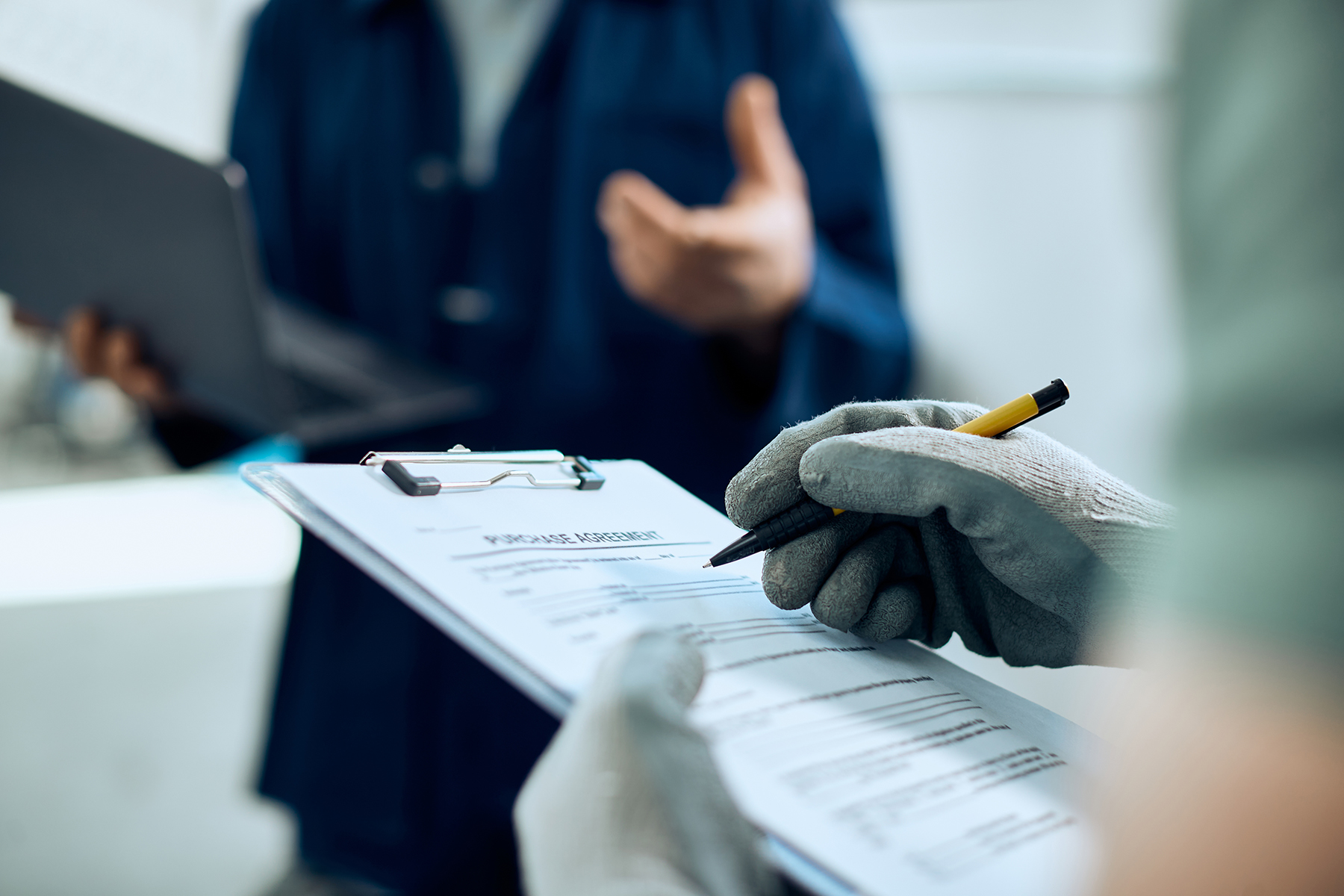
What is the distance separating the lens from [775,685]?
25 cm

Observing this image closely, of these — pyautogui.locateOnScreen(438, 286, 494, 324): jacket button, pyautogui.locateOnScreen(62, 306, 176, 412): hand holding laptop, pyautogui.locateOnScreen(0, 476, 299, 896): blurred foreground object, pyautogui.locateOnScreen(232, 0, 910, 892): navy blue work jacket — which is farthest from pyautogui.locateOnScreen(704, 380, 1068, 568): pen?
pyautogui.locateOnScreen(0, 476, 299, 896): blurred foreground object

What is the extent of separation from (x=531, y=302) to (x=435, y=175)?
168mm

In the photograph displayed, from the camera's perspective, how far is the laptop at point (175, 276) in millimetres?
614

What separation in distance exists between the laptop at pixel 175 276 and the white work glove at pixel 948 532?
48 centimetres

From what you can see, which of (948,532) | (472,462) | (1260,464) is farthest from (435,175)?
(1260,464)

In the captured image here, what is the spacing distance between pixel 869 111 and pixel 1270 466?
0.79 m

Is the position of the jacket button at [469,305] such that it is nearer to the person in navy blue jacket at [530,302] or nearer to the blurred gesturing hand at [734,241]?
the person in navy blue jacket at [530,302]

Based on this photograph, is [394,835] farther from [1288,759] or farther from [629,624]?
A: [1288,759]

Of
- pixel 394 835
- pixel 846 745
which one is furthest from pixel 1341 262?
pixel 394 835

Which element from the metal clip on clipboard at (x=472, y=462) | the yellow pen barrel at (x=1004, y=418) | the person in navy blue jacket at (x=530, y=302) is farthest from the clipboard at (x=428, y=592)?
the person in navy blue jacket at (x=530, y=302)

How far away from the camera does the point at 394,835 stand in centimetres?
83

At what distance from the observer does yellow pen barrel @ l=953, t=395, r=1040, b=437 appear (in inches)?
12.5

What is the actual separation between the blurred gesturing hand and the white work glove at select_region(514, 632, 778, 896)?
1.52ft

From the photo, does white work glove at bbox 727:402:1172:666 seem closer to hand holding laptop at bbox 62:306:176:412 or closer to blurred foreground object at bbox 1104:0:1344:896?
blurred foreground object at bbox 1104:0:1344:896
